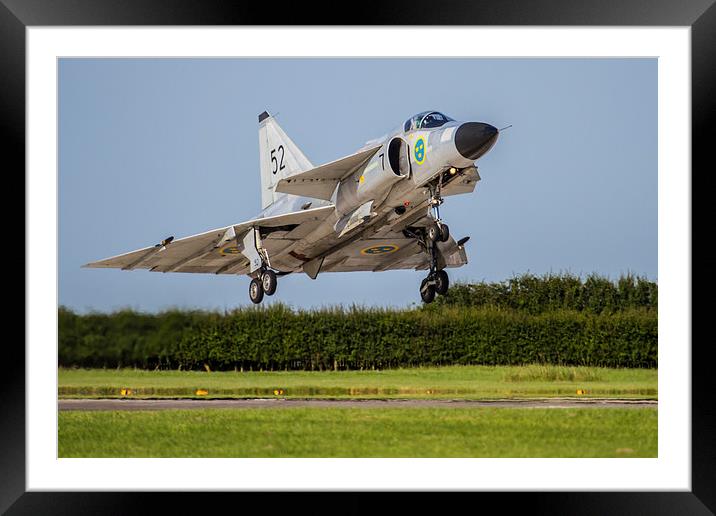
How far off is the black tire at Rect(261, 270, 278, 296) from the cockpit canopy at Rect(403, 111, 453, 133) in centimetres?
511

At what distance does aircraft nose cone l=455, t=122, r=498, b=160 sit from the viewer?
16234 millimetres

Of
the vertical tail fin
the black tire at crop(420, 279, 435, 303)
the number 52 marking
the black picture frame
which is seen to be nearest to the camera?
the black picture frame

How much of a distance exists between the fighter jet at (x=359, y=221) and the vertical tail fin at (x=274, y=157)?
0.06 meters

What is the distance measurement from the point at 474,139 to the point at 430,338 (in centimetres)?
1019

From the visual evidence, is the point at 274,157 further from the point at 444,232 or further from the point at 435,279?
the point at 444,232

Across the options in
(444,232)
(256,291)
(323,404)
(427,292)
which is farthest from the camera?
(256,291)

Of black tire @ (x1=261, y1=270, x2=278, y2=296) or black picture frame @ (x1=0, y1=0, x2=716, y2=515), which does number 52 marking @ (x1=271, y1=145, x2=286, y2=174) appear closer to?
black tire @ (x1=261, y1=270, x2=278, y2=296)

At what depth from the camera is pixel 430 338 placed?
25531 mm

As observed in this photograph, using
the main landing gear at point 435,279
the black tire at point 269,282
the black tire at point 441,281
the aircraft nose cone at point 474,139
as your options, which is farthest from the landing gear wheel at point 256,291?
the aircraft nose cone at point 474,139

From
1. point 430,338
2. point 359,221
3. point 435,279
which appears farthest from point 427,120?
point 430,338

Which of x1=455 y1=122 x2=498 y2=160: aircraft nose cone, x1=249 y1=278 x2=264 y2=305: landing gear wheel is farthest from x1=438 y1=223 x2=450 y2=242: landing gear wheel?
x1=249 y1=278 x2=264 y2=305: landing gear wheel

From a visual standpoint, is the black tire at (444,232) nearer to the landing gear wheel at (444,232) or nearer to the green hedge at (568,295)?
the landing gear wheel at (444,232)
